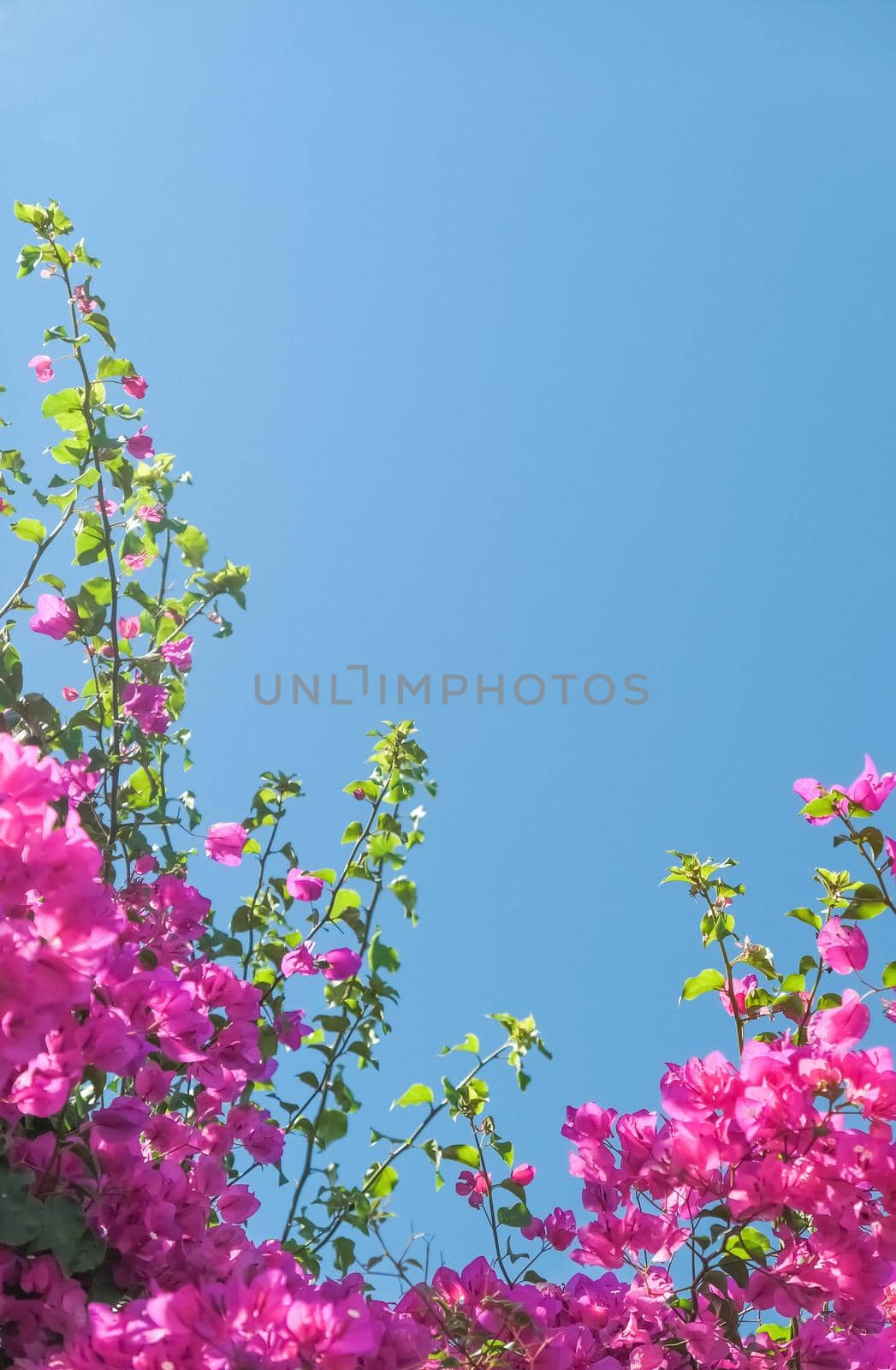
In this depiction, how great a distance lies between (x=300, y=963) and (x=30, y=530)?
1.12 m

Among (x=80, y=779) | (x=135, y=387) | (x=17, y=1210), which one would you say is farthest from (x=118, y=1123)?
(x=135, y=387)

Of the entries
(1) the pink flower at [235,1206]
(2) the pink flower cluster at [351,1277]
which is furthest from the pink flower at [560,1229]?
(1) the pink flower at [235,1206]

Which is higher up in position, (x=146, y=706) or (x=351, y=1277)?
(x=146, y=706)

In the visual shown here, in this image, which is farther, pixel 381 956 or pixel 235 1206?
pixel 381 956

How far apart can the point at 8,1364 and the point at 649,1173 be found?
874mm

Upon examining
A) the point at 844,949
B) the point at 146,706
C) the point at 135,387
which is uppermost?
the point at 135,387

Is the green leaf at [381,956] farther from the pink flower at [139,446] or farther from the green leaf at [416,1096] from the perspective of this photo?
the pink flower at [139,446]

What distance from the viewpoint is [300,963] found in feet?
7.79

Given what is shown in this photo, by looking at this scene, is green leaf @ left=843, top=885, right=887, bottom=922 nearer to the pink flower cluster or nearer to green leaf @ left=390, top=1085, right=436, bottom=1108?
the pink flower cluster

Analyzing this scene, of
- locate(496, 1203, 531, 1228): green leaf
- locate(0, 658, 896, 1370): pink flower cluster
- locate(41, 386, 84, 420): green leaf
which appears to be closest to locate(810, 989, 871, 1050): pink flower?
locate(0, 658, 896, 1370): pink flower cluster

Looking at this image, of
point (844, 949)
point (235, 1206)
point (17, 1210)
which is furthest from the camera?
point (235, 1206)

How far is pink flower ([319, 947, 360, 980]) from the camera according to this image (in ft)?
7.79

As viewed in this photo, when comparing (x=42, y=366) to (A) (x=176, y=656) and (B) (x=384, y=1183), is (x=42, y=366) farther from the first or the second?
(B) (x=384, y=1183)

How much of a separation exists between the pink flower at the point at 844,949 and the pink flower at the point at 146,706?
1.49 m
